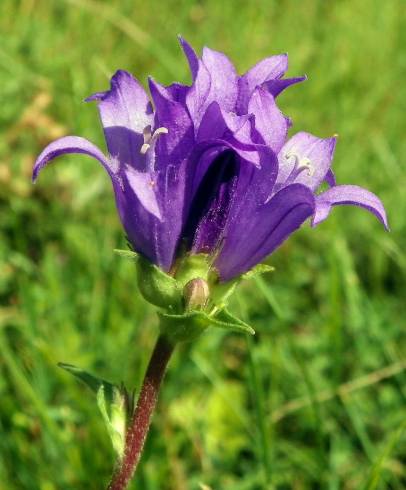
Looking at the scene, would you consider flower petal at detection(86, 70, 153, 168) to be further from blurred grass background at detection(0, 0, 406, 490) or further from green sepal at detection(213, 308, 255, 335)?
blurred grass background at detection(0, 0, 406, 490)

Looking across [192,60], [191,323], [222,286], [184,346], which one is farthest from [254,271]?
[184,346]

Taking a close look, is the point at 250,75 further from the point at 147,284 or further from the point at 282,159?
the point at 147,284

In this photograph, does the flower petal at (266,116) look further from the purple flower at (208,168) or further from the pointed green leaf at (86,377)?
the pointed green leaf at (86,377)

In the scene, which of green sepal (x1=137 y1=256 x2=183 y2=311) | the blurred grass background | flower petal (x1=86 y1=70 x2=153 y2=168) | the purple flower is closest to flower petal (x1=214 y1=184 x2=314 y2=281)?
the purple flower

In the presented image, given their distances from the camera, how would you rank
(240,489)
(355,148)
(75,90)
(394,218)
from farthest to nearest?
(355,148), (394,218), (75,90), (240,489)

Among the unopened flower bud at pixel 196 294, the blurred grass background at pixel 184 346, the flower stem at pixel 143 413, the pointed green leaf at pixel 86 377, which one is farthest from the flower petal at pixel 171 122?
the blurred grass background at pixel 184 346

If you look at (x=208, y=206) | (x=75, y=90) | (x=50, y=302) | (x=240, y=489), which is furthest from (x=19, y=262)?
(x=208, y=206)
